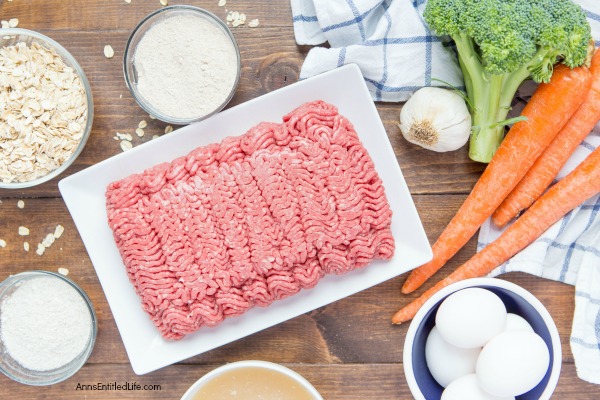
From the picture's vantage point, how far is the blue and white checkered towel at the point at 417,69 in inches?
66.7

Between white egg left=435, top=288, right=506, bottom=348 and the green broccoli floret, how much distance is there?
1.73 feet

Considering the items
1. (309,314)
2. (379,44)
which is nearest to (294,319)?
(309,314)

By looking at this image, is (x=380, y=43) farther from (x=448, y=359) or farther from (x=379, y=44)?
(x=448, y=359)

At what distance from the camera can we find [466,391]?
1416 millimetres

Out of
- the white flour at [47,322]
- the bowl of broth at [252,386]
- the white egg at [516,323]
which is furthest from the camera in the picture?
the white flour at [47,322]

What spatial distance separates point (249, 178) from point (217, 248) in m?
0.18

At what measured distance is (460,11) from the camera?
5.16 feet

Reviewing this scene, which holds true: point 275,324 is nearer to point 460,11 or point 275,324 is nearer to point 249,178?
Result: point 249,178

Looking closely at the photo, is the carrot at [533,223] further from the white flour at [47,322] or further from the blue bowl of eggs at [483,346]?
the white flour at [47,322]

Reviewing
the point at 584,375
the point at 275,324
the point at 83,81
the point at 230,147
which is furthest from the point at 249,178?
the point at 584,375

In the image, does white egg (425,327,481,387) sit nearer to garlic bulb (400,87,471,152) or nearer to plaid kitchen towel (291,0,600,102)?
garlic bulb (400,87,471,152)

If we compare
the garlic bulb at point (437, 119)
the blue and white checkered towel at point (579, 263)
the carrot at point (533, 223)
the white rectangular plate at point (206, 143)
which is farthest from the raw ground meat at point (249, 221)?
the blue and white checkered towel at point (579, 263)

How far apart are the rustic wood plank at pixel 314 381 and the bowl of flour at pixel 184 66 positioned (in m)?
0.67

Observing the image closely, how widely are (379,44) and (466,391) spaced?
855 mm
